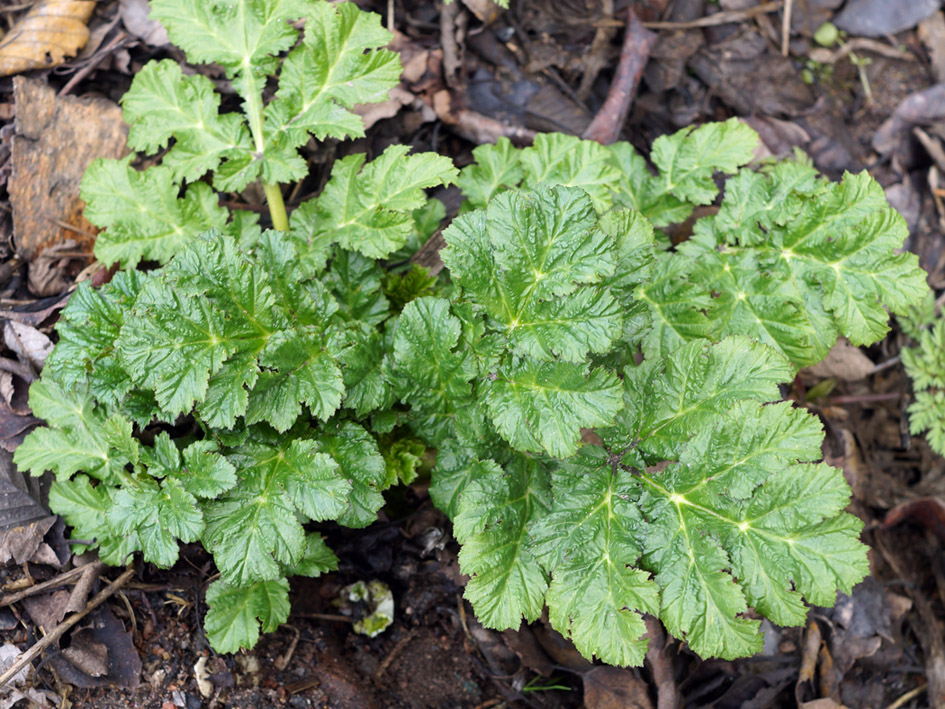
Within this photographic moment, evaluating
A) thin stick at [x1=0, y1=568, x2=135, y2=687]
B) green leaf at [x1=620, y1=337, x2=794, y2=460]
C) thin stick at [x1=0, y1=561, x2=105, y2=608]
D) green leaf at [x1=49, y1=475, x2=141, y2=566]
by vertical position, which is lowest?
thin stick at [x1=0, y1=568, x2=135, y2=687]

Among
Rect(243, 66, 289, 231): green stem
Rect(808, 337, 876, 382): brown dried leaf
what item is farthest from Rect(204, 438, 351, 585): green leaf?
Rect(808, 337, 876, 382): brown dried leaf

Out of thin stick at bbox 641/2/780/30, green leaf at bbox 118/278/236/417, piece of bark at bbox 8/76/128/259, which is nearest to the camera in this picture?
green leaf at bbox 118/278/236/417

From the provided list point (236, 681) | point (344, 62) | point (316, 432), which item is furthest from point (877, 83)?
point (236, 681)

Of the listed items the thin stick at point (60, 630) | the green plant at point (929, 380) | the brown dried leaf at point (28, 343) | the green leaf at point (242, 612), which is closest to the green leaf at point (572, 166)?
the green leaf at point (242, 612)

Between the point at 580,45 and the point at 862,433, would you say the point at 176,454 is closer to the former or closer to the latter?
the point at 580,45

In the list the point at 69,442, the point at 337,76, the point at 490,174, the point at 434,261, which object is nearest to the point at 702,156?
the point at 490,174

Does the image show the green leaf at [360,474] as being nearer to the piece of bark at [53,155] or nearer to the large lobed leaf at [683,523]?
the large lobed leaf at [683,523]

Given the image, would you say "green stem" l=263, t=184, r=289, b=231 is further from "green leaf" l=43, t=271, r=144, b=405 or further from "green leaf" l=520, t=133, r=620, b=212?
"green leaf" l=520, t=133, r=620, b=212
